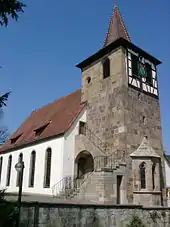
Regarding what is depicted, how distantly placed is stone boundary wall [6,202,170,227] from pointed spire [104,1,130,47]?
50.7 ft

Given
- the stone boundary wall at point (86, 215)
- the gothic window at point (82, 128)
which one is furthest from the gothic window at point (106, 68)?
the stone boundary wall at point (86, 215)

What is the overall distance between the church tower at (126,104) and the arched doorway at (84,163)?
162 centimetres

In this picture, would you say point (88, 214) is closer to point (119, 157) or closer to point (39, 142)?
point (119, 157)

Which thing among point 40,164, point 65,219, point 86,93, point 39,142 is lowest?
point 65,219

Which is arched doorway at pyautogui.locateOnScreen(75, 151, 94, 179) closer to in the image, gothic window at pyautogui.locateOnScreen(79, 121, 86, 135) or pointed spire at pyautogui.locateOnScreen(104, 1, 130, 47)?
gothic window at pyautogui.locateOnScreen(79, 121, 86, 135)

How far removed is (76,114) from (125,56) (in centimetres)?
611

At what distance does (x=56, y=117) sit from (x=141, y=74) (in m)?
8.26

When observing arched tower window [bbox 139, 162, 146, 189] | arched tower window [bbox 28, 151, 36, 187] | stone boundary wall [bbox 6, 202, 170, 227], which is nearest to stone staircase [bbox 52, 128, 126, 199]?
arched tower window [bbox 139, 162, 146, 189]

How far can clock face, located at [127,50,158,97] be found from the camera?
70.9 ft

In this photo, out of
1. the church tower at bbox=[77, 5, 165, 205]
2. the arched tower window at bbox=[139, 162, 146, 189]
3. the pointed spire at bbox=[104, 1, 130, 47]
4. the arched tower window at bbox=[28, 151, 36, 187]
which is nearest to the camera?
the arched tower window at bbox=[139, 162, 146, 189]

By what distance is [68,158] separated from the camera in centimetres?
1977

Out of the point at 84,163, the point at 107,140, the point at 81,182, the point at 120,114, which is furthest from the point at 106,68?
the point at 81,182

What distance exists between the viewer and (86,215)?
38.4ft

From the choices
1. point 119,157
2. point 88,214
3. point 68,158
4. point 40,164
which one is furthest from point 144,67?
point 88,214
